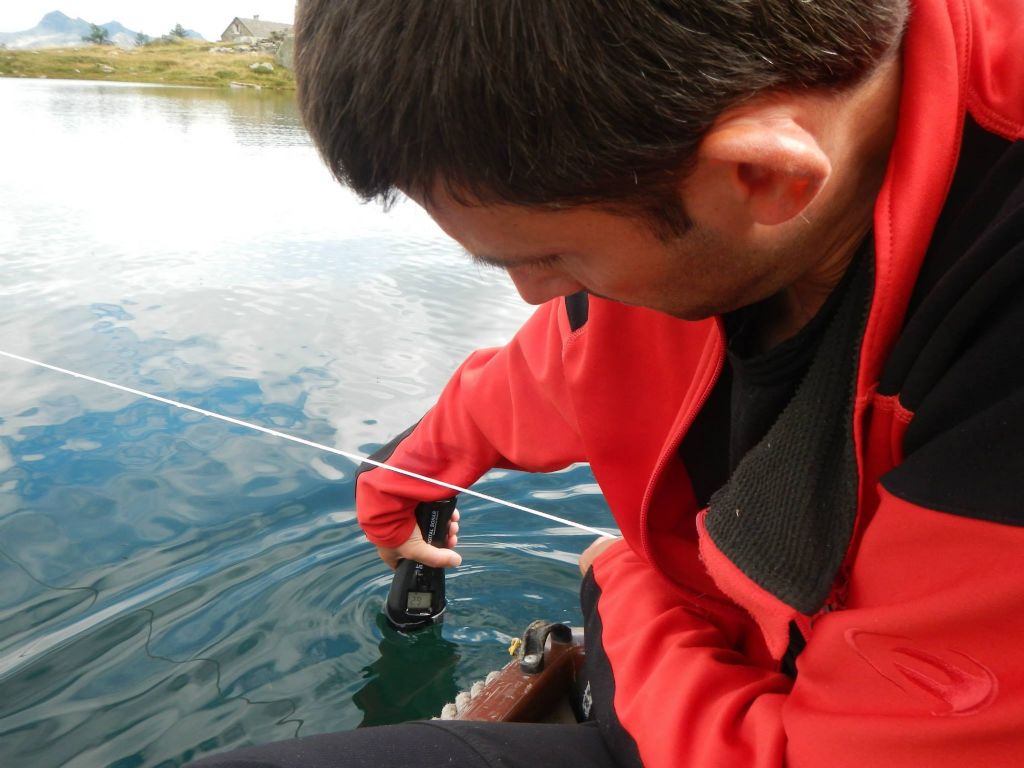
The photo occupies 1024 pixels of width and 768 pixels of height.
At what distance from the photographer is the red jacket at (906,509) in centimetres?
66

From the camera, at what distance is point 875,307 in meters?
0.76

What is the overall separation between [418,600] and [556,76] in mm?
1411

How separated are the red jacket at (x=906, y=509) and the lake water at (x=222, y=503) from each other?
905 mm

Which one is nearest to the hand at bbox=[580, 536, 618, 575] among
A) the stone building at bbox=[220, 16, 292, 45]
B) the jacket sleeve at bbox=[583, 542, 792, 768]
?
the jacket sleeve at bbox=[583, 542, 792, 768]

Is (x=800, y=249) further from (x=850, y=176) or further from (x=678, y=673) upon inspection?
(x=678, y=673)

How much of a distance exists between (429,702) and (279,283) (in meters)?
2.71

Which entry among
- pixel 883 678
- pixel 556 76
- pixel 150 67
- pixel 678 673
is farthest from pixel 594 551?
pixel 150 67

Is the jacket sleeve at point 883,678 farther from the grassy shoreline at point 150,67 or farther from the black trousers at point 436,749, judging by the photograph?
the grassy shoreline at point 150,67

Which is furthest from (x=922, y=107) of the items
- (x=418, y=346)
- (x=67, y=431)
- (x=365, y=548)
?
(x=418, y=346)

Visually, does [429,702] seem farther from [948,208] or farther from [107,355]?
[107,355]

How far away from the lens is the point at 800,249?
0.83 m

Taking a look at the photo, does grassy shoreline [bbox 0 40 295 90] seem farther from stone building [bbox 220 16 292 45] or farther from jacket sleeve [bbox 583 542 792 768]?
jacket sleeve [bbox 583 542 792 768]

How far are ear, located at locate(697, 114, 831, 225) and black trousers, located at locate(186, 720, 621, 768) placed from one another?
2.52 ft

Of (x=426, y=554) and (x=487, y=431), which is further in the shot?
(x=426, y=554)
